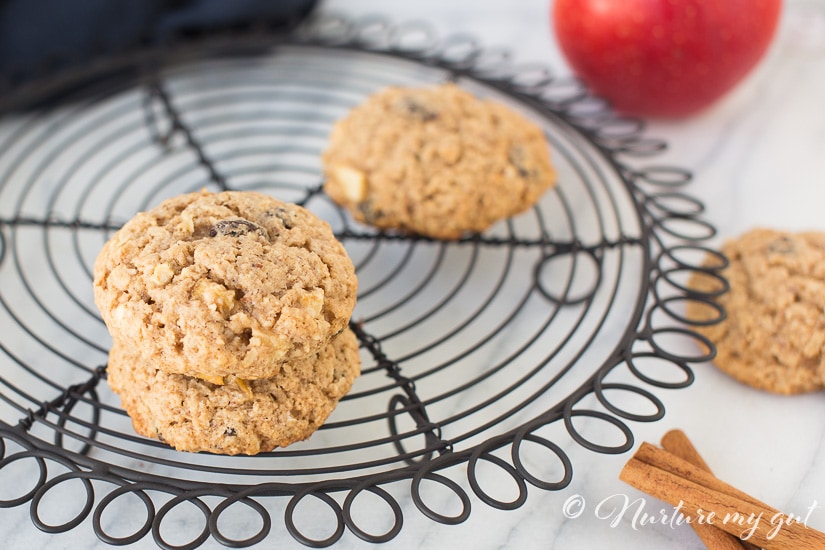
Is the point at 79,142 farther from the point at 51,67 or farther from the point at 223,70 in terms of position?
the point at 223,70

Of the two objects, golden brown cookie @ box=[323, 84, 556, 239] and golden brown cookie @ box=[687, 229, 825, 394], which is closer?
golden brown cookie @ box=[687, 229, 825, 394]

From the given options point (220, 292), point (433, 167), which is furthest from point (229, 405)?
point (433, 167)

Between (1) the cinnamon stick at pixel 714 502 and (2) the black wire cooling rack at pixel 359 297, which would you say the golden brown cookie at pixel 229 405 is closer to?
(2) the black wire cooling rack at pixel 359 297

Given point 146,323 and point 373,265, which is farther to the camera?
point 373,265

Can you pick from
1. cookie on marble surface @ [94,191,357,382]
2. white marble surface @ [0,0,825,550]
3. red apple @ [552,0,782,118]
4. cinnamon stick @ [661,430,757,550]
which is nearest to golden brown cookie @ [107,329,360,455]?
cookie on marble surface @ [94,191,357,382]

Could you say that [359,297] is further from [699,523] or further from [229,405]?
[699,523]

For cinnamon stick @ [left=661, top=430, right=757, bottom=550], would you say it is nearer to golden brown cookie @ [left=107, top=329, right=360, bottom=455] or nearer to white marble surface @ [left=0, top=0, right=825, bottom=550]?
white marble surface @ [left=0, top=0, right=825, bottom=550]

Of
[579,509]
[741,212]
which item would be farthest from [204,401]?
[741,212]
